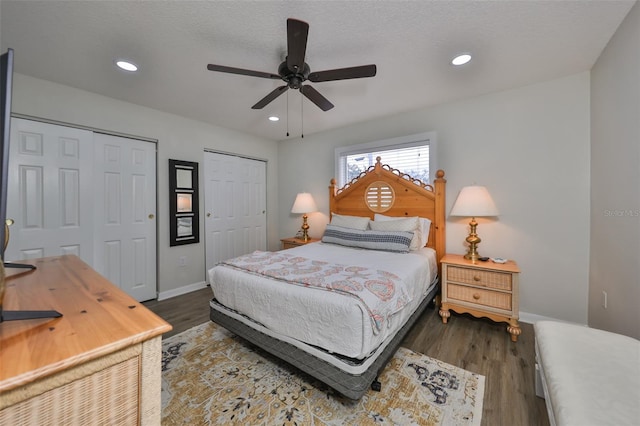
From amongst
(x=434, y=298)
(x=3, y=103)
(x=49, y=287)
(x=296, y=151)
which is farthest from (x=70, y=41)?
(x=434, y=298)

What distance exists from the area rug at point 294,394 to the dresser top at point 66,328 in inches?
42.1

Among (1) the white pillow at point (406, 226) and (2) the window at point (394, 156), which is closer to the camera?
(1) the white pillow at point (406, 226)

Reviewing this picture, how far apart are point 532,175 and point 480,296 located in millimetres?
1373

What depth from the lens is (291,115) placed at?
341cm

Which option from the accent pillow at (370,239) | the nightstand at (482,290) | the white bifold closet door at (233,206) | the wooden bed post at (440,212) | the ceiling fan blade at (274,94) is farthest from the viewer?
the white bifold closet door at (233,206)

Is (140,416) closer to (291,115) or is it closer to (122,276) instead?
(122,276)

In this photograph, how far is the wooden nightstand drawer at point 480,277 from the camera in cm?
231

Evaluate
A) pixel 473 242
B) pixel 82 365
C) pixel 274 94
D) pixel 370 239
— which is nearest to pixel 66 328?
pixel 82 365

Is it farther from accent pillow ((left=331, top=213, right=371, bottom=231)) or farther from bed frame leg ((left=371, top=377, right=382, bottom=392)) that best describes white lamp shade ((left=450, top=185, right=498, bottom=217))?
bed frame leg ((left=371, top=377, right=382, bottom=392))

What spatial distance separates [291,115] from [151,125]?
179 cm

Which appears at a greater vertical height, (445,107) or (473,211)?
(445,107)

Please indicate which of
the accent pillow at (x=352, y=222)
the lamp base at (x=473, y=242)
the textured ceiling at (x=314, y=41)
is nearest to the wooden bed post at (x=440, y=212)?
the lamp base at (x=473, y=242)

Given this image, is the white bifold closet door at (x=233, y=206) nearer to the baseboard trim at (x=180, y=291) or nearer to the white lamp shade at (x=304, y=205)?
the baseboard trim at (x=180, y=291)

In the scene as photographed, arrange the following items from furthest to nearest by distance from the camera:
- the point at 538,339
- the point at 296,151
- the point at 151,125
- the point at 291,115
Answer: the point at 296,151 → the point at 291,115 → the point at 151,125 → the point at 538,339
